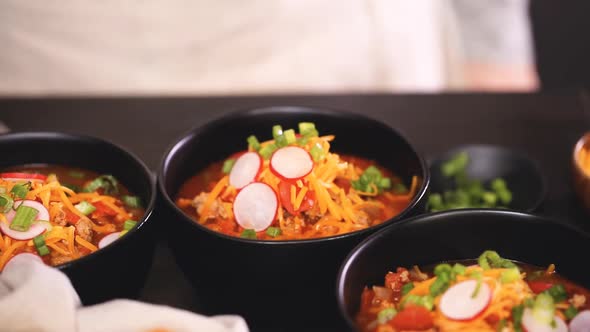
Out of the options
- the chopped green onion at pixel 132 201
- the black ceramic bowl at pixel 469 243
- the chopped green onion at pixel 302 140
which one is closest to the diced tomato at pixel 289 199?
the chopped green onion at pixel 302 140

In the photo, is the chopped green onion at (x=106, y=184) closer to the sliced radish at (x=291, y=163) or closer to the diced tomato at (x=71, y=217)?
the diced tomato at (x=71, y=217)

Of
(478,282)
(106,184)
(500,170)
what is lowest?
(500,170)

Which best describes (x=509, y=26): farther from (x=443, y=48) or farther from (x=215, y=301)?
(x=215, y=301)

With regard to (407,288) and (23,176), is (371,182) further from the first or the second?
(23,176)

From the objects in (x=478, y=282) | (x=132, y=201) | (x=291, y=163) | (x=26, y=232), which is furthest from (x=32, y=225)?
(x=478, y=282)

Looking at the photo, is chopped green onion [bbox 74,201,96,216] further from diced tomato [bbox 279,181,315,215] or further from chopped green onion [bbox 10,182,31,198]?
diced tomato [bbox 279,181,315,215]

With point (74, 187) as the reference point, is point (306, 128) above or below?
above
